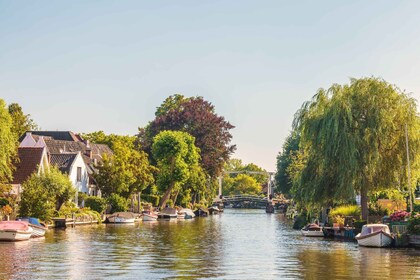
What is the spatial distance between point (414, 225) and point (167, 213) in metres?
57.9

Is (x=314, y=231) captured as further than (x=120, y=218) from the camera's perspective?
No

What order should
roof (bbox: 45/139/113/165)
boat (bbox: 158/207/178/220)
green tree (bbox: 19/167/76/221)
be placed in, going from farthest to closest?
roof (bbox: 45/139/113/165)
boat (bbox: 158/207/178/220)
green tree (bbox: 19/167/76/221)

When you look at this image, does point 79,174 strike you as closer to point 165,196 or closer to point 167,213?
point 167,213

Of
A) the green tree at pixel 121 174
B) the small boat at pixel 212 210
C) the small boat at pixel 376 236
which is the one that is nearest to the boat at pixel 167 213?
the green tree at pixel 121 174

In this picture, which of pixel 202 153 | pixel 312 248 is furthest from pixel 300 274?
pixel 202 153

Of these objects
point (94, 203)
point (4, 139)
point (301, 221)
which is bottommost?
point (301, 221)

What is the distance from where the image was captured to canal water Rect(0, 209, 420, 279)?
105 feet

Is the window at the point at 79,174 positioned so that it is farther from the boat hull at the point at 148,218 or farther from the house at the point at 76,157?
the boat hull at the point at 148,218

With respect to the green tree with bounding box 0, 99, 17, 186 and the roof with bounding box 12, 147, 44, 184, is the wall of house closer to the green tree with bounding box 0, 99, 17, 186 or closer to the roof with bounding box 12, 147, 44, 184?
the roof with bounding box 12, 147, 44, 184

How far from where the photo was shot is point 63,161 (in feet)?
292

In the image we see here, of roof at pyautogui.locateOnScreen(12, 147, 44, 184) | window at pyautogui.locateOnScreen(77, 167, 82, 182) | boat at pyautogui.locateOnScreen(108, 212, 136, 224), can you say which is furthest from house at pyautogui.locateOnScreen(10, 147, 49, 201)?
window at pyautogui.locateOnScreen(77, 167, 82, 182)

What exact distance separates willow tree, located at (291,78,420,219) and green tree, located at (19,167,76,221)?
24710mm

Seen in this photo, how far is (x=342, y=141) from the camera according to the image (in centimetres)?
5350

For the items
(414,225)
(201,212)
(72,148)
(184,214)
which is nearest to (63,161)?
(72,148)
